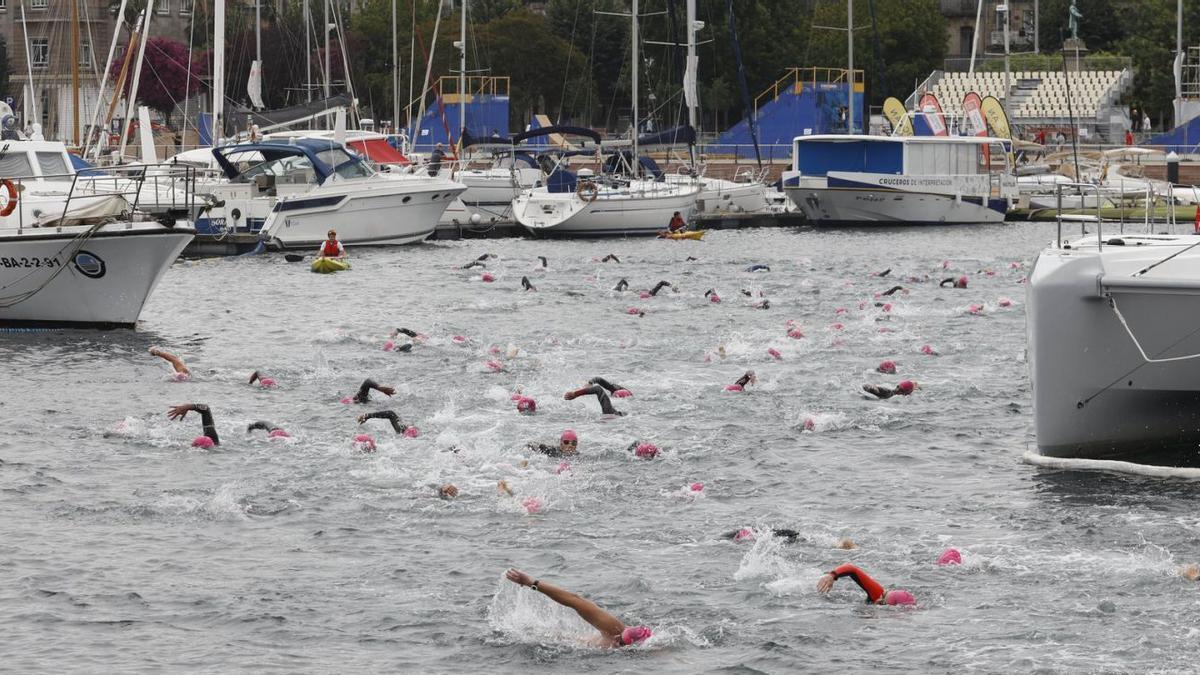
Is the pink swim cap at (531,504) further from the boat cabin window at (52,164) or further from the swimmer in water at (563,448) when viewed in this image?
the boat cabin window at (52,164)

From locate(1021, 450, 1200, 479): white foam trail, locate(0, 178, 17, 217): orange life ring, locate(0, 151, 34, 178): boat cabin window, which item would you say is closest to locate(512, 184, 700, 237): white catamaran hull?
locate(0, 151, 34, 178): boat cabin window

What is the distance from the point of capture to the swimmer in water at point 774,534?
53.1 feet

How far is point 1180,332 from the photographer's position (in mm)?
17000

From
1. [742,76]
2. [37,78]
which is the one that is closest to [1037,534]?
[742,76]

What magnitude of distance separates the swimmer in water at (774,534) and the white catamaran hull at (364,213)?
122ft

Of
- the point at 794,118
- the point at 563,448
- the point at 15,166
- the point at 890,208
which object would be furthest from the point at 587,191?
the point at 563,448

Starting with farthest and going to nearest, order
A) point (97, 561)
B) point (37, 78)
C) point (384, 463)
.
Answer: point (37, 78) → point (384, 463) → point (97, 561)

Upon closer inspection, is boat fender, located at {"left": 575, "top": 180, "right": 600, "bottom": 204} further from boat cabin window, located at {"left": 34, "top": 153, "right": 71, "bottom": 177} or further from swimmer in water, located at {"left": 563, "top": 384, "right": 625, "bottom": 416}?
swimmer in water, located at {"left": 563, "top": 384, "right": 625, "bottom": 416}

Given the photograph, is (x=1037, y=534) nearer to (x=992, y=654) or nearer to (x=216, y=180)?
(x=992, y=654)

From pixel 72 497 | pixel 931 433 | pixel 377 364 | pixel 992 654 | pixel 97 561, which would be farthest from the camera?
pixel 377 364

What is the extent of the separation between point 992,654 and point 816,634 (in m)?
1.31

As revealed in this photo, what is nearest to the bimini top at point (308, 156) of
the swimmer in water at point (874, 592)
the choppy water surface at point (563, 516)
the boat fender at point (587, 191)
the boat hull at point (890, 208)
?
the boat fender at point (587, 191)

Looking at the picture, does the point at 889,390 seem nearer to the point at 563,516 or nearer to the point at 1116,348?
the point at 1116,348

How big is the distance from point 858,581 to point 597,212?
46.1 meters
